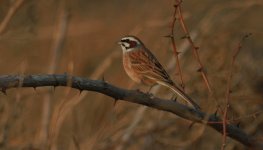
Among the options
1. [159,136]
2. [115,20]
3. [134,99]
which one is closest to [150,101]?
[134,99]

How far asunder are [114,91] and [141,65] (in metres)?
2.57

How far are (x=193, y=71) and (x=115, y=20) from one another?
764 centimetres

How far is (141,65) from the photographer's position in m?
8.21

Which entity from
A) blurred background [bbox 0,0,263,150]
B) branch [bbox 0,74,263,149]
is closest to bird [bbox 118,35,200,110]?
blurred background [bbox 0,0,263,150]

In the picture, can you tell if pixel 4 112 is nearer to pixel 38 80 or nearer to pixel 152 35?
pixel 38 80

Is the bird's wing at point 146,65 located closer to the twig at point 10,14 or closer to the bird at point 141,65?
the bird at point 141,65

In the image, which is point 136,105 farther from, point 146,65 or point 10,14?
point 10,14

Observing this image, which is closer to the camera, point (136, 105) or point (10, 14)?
point (10, 14)

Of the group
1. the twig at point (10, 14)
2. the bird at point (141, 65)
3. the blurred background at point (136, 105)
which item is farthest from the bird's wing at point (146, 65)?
the twig at point (10, 14)

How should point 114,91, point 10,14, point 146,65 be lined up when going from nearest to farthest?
point 114,91 < point 10,14 < point 146,65

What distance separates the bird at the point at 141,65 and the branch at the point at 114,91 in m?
1.46

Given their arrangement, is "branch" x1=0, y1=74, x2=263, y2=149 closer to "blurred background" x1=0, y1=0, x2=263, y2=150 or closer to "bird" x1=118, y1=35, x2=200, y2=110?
"blurred background" x1=0, y1=0, x2=263, y2=150

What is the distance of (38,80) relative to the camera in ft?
17.7

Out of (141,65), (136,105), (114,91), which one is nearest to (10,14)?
(141,65)
